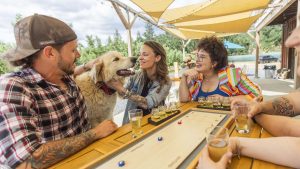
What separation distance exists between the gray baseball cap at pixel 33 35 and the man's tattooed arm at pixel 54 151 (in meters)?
0.65

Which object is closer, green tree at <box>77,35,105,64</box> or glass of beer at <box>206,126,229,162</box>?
glass of beer at <box>206,126,229,162</box>

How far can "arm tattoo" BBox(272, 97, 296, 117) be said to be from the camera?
1.55 metres

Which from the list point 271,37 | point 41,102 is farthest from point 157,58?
point 271,37

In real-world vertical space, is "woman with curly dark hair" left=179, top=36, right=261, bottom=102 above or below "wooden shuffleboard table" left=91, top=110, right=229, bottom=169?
above

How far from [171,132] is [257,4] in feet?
18.0

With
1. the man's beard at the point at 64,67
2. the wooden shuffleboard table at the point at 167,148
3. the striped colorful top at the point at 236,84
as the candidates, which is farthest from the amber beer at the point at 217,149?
the striped colorful top at the point at 236,84

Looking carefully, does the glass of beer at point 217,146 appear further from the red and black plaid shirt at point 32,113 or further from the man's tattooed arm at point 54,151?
the red and black plaid shirt at point 32,113

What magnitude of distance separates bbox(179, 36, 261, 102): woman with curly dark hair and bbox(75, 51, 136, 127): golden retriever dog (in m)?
0.91

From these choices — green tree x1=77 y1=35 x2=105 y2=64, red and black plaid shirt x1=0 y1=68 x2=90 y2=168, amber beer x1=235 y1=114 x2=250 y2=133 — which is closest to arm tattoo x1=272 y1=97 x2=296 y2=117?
amber beer x1=235 y1=114 x2=250 y2=133

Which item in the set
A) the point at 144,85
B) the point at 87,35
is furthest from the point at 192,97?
the point at 87,35

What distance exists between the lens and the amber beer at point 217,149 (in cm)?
91

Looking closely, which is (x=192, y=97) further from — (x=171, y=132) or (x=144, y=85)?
(x=171, y=132)

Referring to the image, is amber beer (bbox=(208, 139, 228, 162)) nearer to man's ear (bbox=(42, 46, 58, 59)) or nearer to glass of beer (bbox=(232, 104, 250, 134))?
glass of beer (bbox=(232, 104, 250, 134))

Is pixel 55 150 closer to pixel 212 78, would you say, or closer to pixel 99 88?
Result: pixel 99 88
